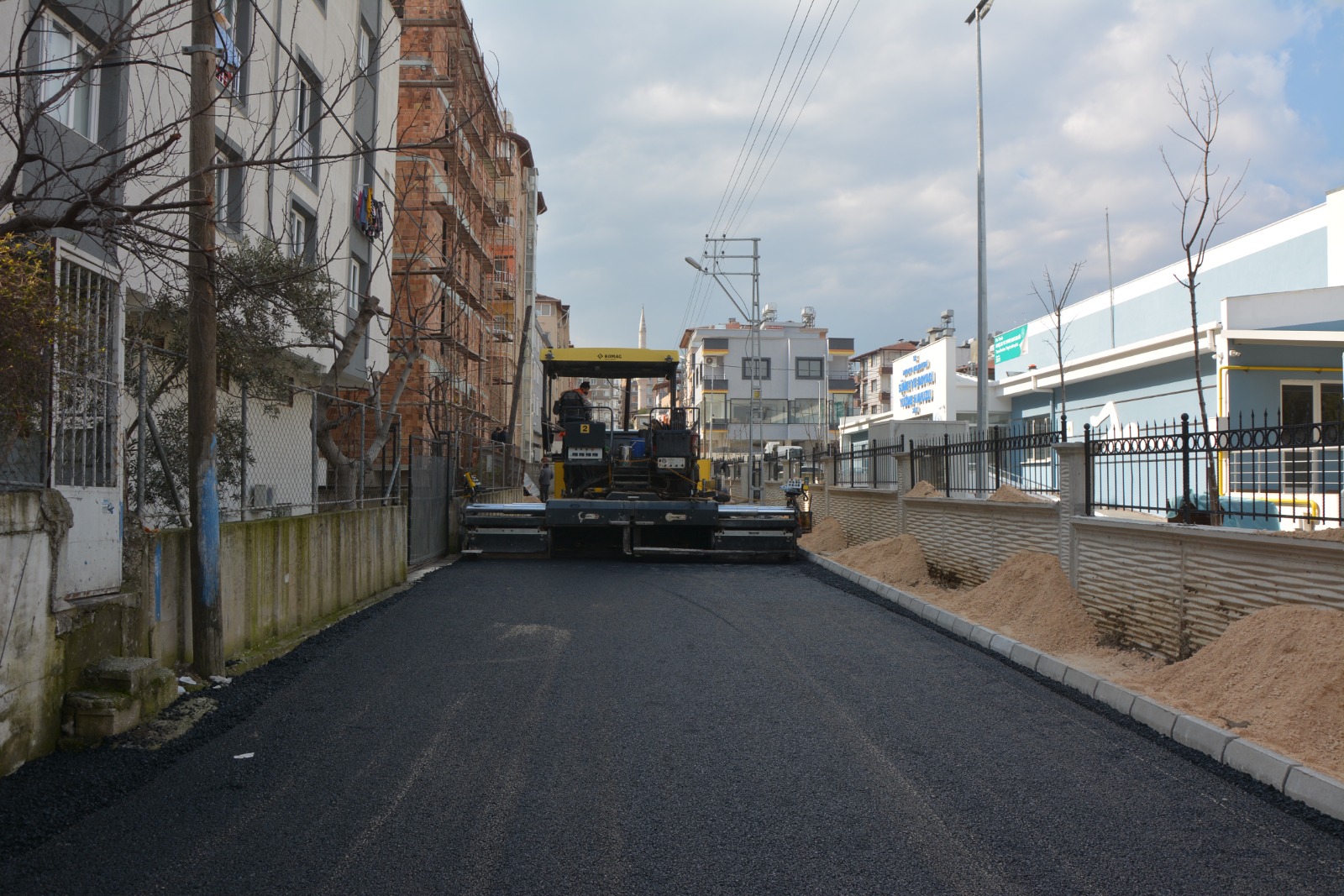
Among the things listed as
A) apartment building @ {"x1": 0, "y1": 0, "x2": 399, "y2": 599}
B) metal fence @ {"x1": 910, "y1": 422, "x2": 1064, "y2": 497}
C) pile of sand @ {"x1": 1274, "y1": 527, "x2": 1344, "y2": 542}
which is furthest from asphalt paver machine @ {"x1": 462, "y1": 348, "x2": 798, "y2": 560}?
pile of sand @ {"x1": 1274, "y1": 527, "x2": 1344, "y2": 542}

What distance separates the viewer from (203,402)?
22.3 feet

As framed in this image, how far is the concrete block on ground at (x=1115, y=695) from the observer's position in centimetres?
621

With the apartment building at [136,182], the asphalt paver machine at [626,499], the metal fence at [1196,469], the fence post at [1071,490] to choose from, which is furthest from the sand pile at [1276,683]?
the asphalt paver machine at [626,499]

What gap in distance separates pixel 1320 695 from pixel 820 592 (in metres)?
7.42

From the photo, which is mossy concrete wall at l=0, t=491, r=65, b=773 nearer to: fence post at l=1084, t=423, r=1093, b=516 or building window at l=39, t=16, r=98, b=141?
building window at l=39, t=16, r=98, b=141

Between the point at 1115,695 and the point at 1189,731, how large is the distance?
89cm

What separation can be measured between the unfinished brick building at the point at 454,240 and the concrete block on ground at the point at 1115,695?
12.8m

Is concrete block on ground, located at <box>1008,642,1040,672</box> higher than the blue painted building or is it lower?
lower

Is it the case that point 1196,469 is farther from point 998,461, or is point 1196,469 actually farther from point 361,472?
point 361,472

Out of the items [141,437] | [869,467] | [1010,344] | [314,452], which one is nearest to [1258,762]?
[141,437]

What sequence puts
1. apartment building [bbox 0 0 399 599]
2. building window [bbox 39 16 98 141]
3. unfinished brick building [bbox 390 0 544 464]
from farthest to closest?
unfinished brick building [bbox 390 0 544 464] → building window [bbox 39 16 98 141] → apartment building [bbox 0 0 399 599]

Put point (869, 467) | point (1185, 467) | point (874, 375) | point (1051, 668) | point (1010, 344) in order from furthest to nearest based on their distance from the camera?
point (874, 375), point (1010, 344), point (869, 467), point (1185, 467), point (1051, 668)

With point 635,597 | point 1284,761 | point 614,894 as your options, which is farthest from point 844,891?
point 635,597

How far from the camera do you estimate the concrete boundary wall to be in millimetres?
6117
